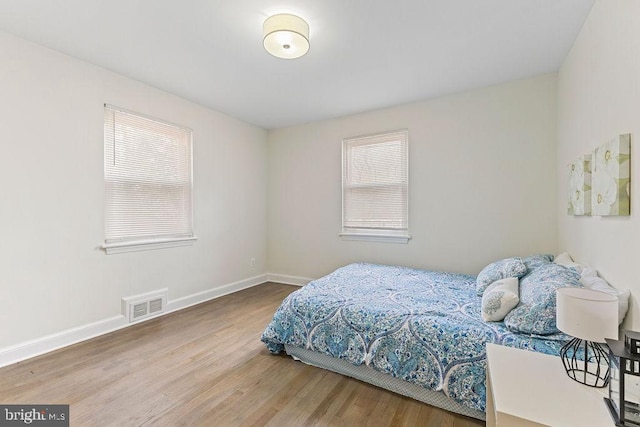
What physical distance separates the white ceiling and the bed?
178 centimetres

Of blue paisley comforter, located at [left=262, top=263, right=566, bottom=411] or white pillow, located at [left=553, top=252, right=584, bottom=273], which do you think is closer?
blue paisley comforter, located at [left=262, top=263, right=566, bottom=411]

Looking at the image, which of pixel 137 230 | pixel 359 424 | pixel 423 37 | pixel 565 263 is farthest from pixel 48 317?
pixel 565 263

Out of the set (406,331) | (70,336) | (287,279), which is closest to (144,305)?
(70,336)

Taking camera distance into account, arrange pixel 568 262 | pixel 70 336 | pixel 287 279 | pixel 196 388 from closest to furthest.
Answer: pixel 196 388, pixel 568 262, pixel 70 336, pixel 287 279

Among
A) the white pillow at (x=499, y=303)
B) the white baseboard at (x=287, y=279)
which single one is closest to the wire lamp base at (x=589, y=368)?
the white pillow at (x=499, y=303)

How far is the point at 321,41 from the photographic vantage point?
2240 millimetres

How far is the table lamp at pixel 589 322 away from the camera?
3.35 ft

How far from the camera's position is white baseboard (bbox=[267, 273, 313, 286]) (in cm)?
436

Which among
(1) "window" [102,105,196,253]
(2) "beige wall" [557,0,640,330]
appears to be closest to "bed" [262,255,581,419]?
(2) "beige wall" [557,0,640,330]

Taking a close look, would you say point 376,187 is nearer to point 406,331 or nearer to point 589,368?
point 406,331

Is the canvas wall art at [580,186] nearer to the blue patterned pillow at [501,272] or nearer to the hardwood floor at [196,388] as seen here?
the blue patterned pillow at [501,272]

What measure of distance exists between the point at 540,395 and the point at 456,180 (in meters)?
2.61

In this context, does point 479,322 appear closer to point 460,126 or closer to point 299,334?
point 299,334

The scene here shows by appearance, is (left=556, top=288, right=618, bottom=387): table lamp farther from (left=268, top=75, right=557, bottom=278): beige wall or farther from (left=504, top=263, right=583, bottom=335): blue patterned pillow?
(left=268, top=75, right=557, bottom=278): beige wall
